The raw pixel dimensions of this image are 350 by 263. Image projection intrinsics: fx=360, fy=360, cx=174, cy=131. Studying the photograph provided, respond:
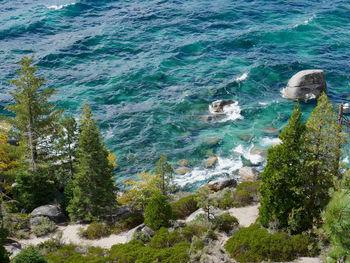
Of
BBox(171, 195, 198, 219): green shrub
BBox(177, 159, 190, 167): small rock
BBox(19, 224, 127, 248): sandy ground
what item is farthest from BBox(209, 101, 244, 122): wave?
BBox(19, 224, 127, 248): sandy ground

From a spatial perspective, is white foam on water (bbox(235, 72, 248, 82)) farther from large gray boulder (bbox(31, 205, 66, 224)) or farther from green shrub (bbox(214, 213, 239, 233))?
large gray boulder (bbox(31, 205, 66, 224))

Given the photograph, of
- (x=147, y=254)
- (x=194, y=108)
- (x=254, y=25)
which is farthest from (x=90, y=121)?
(x=254, y=25)

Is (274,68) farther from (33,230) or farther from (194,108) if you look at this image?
(33,230)

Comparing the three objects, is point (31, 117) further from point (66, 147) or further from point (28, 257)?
point (28, 257)

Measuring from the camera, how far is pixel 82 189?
25547 millimetres

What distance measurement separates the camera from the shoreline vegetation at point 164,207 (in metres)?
19.8

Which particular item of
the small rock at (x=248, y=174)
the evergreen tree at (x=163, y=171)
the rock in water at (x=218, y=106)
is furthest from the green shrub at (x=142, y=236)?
the rock in water at (x=218, y=106)

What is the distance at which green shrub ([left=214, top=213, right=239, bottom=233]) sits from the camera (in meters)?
23.7

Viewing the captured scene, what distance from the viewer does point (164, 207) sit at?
23.6 metres

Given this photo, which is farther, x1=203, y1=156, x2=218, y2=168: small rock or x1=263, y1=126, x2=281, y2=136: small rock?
x1=263, y1=126, x2=281, y2=136: small rock

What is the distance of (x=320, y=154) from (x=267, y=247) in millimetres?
5994

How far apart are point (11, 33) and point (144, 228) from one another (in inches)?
2399

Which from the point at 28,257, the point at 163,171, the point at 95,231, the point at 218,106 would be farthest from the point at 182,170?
the point at 28,257

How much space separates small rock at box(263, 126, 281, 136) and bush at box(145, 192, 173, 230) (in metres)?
20.5
